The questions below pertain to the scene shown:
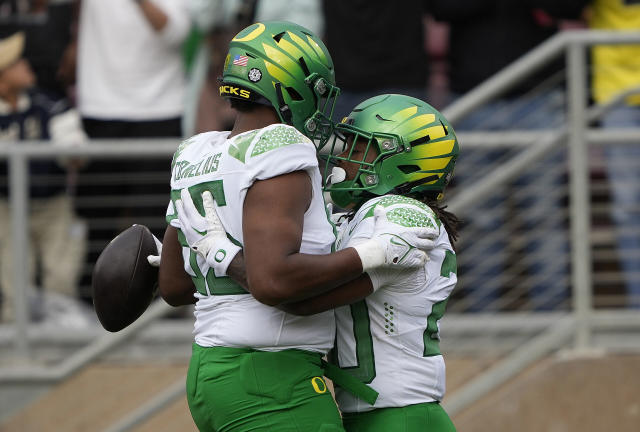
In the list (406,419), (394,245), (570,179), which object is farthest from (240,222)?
(570,179)

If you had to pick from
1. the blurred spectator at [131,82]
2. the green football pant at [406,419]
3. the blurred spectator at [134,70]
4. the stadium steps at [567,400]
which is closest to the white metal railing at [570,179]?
the stadium steps at [567,400]

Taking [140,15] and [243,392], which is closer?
[243,392]

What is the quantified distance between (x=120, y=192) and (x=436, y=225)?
3.73 m

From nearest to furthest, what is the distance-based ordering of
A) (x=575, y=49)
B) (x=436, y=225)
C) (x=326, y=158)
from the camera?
(x=436, y=225)
(x=326, y=158)
(x=575, y=49)

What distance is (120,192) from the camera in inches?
277

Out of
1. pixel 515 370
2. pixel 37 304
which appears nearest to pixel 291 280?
pixel 515 370

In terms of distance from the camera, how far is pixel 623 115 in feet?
21.6

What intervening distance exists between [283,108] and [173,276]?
721mm

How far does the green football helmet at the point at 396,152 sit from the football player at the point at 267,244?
0.68 feet

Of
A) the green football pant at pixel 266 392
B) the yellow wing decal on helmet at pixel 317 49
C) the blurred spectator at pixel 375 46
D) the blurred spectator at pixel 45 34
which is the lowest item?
the blurred spectator at pixel 45 34

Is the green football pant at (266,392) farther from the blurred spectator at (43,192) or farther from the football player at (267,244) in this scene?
the blurred spectator at (43,192)

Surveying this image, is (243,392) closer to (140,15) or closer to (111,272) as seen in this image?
(111,272)

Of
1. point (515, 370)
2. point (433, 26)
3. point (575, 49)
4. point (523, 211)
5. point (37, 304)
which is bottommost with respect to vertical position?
point (37, 304)

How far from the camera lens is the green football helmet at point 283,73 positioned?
3541 millimetres
